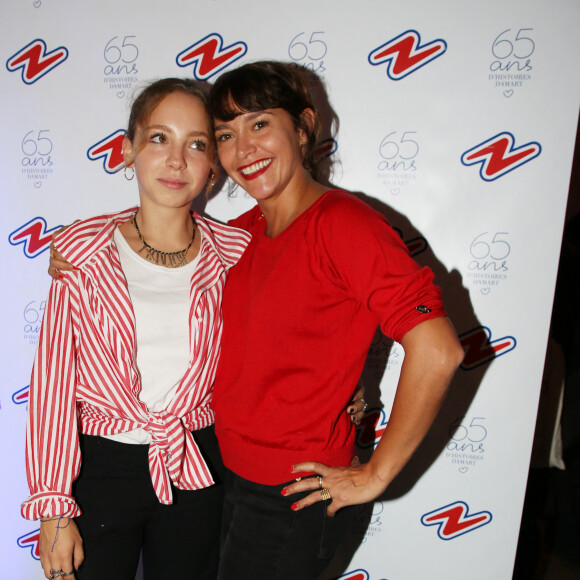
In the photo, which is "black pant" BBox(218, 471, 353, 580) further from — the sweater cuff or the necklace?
the necklace

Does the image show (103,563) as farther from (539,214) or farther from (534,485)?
(534,485)

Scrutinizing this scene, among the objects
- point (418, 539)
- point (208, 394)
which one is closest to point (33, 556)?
point (208, 394)

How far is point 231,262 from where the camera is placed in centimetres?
156

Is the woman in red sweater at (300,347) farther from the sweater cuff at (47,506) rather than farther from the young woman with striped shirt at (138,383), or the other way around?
the sweater cuff at (47,506)

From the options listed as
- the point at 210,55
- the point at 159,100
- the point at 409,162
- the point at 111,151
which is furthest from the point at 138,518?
the point at 210,55

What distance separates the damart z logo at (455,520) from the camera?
2115 mm

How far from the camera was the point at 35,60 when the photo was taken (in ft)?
6.97

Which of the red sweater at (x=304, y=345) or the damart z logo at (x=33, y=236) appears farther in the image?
the damart z logo at (x=33, y=236)

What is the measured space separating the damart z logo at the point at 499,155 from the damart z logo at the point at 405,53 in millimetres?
393

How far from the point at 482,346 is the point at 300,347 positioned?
111 centimetres

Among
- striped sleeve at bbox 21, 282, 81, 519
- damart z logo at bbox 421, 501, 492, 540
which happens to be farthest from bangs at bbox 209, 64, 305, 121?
damart z logo at bbox 421, 501, 492, 540

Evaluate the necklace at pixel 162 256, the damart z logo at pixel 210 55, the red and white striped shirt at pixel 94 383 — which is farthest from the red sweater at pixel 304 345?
the damart z logo at pixel 210 55

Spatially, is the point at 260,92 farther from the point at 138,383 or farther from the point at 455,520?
the point at 455,520

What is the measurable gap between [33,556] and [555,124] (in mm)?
2960
